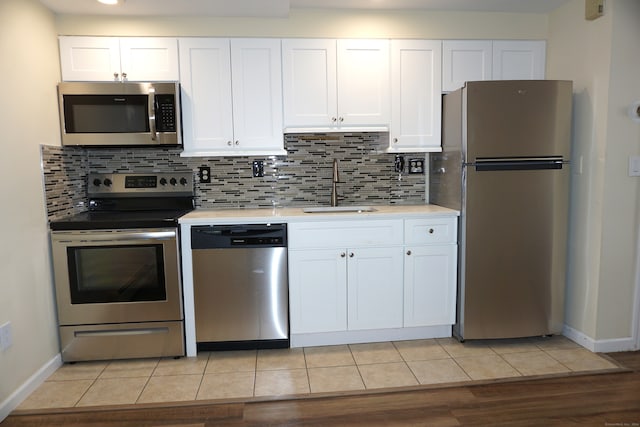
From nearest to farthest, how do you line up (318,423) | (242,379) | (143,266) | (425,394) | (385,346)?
(318,423), (425,394), (242,379), (143,266), (385,346)

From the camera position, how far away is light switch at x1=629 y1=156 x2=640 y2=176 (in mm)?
2596

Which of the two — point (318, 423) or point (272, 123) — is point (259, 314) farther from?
point (272, 123)

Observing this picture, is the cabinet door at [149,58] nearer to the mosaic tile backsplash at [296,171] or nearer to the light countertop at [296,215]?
the mosaic tile backsplash at [296,171]

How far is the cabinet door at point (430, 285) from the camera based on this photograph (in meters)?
2.84

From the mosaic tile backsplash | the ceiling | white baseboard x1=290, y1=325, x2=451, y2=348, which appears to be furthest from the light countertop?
the ceiling

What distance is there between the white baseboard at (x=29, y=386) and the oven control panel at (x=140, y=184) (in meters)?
1.16

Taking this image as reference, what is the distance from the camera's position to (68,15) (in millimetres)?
2750

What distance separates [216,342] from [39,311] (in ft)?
3.39

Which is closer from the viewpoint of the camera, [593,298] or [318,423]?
[318,423]

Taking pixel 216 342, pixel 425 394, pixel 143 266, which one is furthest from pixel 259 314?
pixel 425 394

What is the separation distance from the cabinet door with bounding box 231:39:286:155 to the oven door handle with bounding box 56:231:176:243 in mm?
788

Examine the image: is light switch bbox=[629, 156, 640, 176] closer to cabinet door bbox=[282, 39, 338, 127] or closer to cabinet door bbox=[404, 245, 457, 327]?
cabinet door bbox=[404, 245, 457, 327]

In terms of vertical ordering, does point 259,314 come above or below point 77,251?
below

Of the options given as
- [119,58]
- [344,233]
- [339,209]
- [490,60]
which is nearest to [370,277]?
[344,233]
